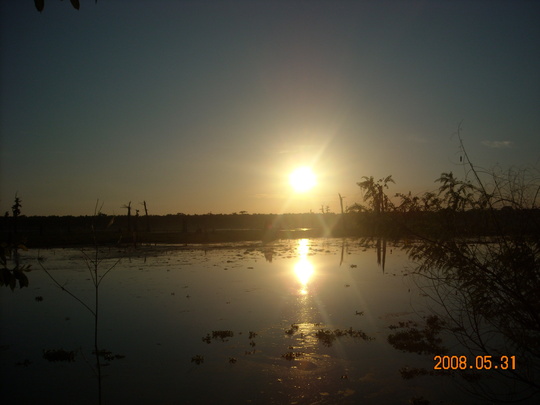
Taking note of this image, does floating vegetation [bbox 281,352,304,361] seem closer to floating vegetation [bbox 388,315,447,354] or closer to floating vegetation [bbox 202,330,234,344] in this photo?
floating vegetation [bbox 202,330,234,344]

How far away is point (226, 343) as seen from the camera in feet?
37.3

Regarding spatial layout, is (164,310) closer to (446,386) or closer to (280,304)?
(280,304)

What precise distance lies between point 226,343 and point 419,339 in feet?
18.6

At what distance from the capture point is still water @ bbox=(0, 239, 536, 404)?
8242 millimetres

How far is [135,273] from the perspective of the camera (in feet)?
85.0

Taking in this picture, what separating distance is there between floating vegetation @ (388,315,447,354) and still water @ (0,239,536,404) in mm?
165

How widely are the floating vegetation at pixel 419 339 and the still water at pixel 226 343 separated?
0.54 feet

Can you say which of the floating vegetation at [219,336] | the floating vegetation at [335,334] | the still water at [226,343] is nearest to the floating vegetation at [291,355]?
the still water at [226,343]

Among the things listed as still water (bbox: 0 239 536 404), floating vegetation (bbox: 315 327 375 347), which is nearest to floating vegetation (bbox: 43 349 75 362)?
still water (bbox: 0 239 536 404)

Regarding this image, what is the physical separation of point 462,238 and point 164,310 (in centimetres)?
1316

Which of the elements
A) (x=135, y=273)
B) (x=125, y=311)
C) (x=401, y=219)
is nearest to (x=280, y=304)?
(x=125, y=311)

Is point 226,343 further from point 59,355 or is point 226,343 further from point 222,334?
point 59,355

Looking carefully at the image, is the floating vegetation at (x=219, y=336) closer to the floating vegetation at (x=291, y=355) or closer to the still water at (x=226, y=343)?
the still water at (x=226, y=343)

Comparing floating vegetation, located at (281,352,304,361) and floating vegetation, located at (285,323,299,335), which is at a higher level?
floating vegetation, located at (285,323,299,335)
